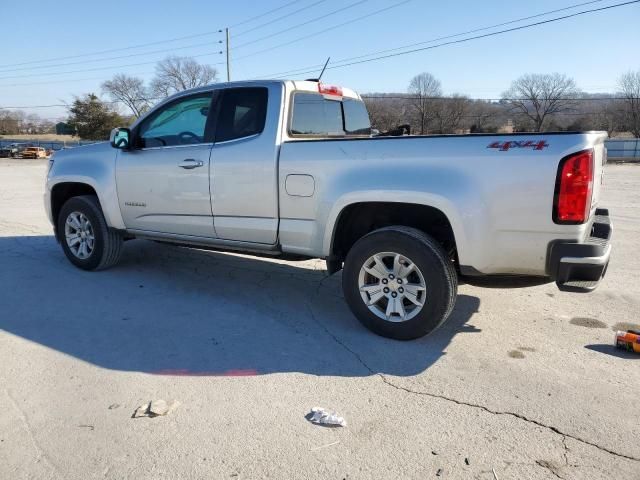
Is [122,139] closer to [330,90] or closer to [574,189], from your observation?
[330,90]

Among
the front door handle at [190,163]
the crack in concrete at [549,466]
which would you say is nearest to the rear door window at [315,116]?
the front door handle at [190,163]

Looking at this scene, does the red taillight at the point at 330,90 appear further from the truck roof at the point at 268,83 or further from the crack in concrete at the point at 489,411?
the crack in concrete at the point at 489,411

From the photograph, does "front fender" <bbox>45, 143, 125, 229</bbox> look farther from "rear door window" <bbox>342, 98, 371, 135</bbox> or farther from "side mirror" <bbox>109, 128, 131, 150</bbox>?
"rear door window" <bbox>342, 98, 371, 135</bbox>

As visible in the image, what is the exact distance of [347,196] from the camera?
148 inches

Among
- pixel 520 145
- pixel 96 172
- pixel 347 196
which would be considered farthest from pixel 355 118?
pixel 96 172

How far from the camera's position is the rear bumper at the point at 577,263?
312 centimetres

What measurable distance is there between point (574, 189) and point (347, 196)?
1.51 m

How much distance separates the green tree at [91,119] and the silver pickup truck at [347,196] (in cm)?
6686

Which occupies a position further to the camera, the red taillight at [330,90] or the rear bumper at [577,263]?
the red taillight at [330,90]

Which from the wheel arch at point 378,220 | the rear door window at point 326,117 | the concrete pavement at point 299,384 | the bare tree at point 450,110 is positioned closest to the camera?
the concrete pavement at point 299,384

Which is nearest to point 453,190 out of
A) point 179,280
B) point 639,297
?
point 639,297

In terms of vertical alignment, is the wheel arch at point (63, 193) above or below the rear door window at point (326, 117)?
below

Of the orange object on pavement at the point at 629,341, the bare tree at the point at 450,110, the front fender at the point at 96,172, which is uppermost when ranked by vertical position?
the bare tree at the point at 450,110

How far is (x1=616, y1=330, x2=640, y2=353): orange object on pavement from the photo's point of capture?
137 inches
